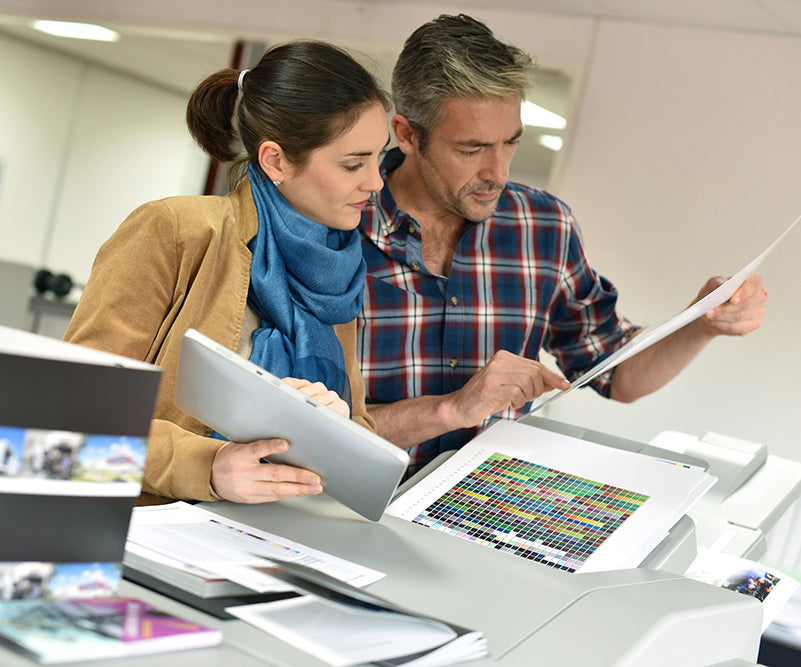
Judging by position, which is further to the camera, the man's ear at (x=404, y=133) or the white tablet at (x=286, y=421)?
the man's ear at (x=404, y=133)

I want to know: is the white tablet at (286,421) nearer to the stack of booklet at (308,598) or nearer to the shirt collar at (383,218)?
the stack of booklet at (308,598)

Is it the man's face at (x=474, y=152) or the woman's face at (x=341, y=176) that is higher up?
the man's face at (x=474, y=152)

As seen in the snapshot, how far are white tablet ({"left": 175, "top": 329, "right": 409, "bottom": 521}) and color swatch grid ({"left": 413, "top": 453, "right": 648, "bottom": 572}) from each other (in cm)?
17

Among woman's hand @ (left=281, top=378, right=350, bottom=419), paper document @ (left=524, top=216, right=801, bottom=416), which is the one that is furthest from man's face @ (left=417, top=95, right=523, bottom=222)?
woman's hand @ (left=281, top=378, right=350, bottom=419)

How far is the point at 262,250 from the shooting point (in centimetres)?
142

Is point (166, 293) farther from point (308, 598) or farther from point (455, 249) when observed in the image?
point (455, 249)

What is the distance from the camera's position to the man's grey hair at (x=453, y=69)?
1.81 meters

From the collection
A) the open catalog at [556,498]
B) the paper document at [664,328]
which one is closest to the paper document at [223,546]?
the open catalog at [556,498]

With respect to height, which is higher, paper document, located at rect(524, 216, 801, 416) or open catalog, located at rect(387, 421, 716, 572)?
paper document, located at rect(524, 216, 801, 416)

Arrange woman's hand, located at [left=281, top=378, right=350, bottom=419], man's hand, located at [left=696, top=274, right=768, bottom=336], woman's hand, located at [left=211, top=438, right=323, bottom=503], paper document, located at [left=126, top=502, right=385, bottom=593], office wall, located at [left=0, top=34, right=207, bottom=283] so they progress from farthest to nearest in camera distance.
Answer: office wall, located at [left=0, top=34, right=207, bottom=283] < man's hand, located at [left=696, top=274, right=768, bottom=336] < woman's hand, located at [left=281, top=378, right=350, bottom=419] < woman's hand, located at [left=211, top=438, right=323, bottom=503] < paper document, located at [left=126, top=502, right=385, bottom=593]

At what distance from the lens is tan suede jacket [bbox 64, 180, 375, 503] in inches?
47.7

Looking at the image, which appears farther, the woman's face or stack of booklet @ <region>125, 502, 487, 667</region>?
the woman's face

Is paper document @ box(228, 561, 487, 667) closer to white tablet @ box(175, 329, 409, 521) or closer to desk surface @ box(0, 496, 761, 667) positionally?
desk surface @ box(0, 496, 761, 667)

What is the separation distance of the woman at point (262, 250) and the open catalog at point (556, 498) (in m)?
0.20
